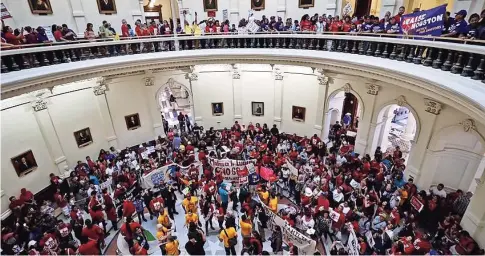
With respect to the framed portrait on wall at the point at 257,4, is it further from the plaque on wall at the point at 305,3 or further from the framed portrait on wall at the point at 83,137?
the framed portrait on wall at the point at 83,137

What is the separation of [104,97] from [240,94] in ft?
22.5

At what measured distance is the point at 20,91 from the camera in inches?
341

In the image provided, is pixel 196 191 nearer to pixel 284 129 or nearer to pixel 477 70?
pixel 284 129

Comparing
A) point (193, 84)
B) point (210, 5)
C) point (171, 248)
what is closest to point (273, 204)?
point (171, 248)

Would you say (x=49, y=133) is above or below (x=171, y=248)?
above

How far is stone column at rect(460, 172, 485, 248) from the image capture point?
6.86m

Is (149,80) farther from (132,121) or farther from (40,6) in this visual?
(40,6)

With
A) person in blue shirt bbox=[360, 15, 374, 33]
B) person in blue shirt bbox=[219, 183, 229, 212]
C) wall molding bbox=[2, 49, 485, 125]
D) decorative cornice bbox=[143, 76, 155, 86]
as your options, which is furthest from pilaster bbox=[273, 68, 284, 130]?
person in blue shirt bbox=[219, 183, 229, 212]

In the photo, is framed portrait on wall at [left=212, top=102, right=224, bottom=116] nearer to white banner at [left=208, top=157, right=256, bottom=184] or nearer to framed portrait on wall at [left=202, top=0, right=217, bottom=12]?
framed portrait on wall at [left=202, top=0, right=217, bottom=12]

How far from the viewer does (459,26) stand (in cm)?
688

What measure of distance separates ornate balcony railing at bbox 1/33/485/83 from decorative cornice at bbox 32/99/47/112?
1.64m

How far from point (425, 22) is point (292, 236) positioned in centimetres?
679

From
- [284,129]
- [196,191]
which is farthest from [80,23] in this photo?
[284,129]

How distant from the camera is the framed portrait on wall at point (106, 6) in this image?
509 inches
